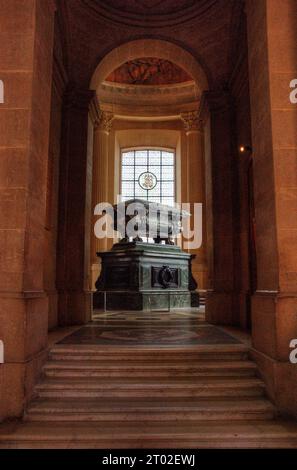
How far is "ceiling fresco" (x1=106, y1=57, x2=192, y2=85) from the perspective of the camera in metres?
17.2

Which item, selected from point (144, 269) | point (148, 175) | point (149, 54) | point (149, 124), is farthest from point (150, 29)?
point (148, 175)

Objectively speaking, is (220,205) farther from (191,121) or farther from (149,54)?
(191,121)

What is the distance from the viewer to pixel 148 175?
63.7ft

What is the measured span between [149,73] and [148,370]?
52.9 ft

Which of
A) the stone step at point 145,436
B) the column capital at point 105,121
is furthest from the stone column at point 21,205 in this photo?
the column capital at point 105,121

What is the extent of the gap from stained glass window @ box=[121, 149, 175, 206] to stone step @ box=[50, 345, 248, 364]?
15.1 metres

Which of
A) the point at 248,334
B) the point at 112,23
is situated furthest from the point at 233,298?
the point at 112,23

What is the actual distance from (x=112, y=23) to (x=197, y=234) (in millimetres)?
10346

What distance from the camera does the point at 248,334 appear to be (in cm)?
604

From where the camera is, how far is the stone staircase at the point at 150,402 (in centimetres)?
310

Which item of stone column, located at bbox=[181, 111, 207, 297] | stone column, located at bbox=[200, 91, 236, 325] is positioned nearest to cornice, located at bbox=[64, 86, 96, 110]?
stone column, located at bbox=[200, 91, 236, 325]

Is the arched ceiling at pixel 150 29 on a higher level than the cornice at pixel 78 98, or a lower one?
higher

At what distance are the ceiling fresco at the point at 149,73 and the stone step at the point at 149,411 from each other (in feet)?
52.9

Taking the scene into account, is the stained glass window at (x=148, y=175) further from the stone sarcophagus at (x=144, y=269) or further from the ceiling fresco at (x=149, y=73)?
the stone sarcophagus at (x=144, y=269)
